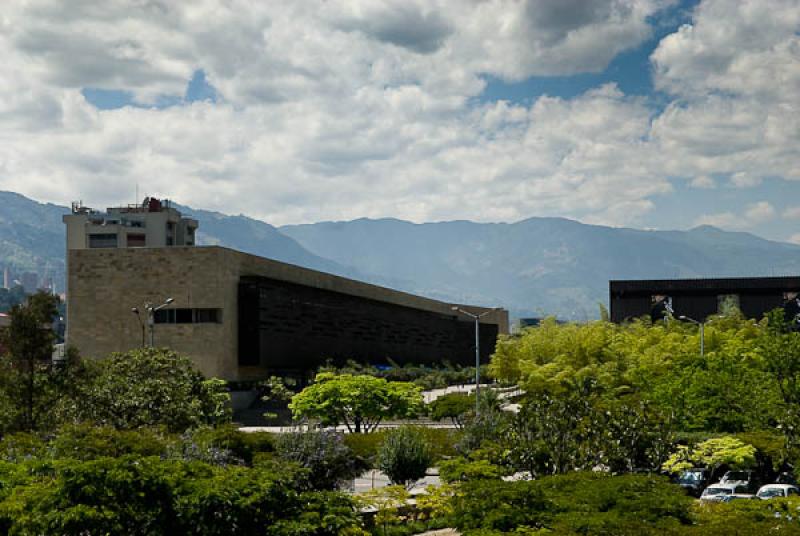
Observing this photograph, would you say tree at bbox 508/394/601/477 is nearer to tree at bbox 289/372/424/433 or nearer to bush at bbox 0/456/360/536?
bush at bbox 0/456/360/536

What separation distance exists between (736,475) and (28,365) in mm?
29237

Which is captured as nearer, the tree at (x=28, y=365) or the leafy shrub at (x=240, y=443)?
the leafy shrub at (x=240, y=443)

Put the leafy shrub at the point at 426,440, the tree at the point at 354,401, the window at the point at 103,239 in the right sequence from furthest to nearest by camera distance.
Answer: the window at the point at 103,239 < the tree at the point at 354,401 < the leafy shrub at the point at 426,440

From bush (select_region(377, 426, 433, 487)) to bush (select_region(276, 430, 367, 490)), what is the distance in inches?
168

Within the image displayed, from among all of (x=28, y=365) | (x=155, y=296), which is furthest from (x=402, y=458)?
(x=155, y=296)

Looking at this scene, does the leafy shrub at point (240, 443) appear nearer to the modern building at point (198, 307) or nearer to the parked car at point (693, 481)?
the parked car at point (693, 481)

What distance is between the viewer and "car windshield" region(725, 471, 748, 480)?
3822 centimetres

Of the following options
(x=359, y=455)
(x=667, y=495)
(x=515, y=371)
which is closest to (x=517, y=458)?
(x=359, y=455)

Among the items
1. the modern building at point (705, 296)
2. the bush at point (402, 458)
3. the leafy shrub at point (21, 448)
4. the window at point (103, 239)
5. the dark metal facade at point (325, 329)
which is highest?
the window at point (103, 239)

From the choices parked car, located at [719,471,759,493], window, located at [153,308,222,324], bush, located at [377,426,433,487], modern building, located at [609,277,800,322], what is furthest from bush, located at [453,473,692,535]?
modern building, located at [609,277,800,322]

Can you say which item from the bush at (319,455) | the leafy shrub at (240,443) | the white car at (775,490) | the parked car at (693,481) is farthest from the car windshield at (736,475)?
the leafy shrub at (240,443)

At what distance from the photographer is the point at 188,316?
78.4 m

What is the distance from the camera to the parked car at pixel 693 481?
1455 inches

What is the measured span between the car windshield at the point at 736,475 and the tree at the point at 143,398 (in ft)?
72.2
